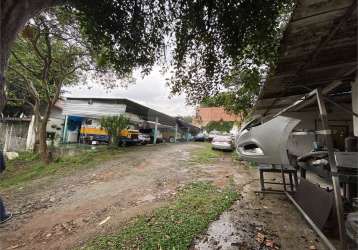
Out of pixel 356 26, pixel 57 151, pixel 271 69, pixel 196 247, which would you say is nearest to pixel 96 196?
pixel 196 247

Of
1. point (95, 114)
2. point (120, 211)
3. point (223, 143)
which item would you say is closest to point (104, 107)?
point (95, 114)

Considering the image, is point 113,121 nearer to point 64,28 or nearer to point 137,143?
point 137,143

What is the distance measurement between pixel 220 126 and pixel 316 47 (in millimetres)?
33629

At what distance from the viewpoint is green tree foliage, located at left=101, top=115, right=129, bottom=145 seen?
1573 centimetres

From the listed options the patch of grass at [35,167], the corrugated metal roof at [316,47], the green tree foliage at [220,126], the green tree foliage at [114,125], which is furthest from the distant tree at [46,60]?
the green tree foliage at [220,126]

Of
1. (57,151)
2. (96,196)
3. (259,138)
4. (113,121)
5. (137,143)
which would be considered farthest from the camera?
(137,143)

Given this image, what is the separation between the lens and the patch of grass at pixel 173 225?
331cm

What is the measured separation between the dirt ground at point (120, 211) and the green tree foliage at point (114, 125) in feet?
24.3

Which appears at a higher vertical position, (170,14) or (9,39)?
(170,14)

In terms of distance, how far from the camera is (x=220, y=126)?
35.8 meters

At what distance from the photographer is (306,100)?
3111mm

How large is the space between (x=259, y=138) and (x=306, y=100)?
1168 millimetres

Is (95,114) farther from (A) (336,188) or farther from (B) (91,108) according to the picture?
(A) (336,188)

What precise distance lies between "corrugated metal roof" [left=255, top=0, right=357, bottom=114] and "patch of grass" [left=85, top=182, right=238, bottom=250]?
8.74 ft
